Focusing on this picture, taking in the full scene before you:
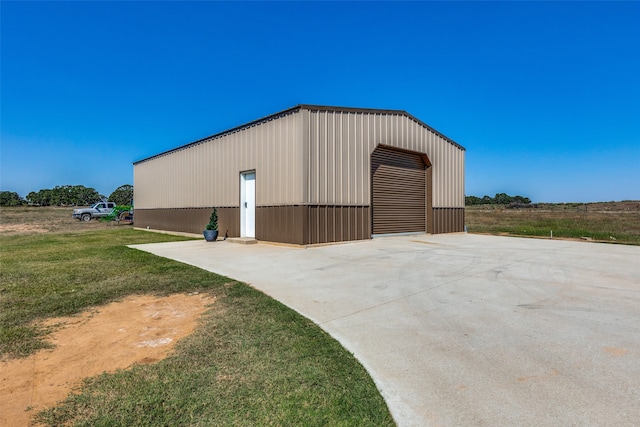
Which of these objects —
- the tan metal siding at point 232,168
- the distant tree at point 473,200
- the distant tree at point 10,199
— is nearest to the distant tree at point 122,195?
the distant tree at point 10,199

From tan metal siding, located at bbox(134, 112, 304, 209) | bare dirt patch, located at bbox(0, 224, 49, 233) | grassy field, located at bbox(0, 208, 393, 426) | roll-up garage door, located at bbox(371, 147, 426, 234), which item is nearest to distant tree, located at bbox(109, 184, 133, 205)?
bare dirt patch, located at bbox(0, 224, 49, 233)

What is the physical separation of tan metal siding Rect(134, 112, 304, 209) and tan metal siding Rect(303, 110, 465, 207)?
608 mm

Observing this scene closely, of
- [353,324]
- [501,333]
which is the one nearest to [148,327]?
[353,324]

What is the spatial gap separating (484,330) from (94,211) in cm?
3689

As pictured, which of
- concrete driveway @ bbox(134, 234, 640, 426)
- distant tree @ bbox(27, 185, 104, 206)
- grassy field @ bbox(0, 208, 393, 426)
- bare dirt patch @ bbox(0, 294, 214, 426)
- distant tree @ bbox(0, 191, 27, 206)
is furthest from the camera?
distant tree @ bbox(27, 185, 104, 206)

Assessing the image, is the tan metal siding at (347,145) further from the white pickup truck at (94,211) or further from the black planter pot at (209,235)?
the white pickup truck at (94,211)

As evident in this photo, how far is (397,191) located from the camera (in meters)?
14.3

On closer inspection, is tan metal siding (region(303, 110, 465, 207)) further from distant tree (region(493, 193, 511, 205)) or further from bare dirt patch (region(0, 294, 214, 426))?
distant tree (region(493, 193, 511, 205))

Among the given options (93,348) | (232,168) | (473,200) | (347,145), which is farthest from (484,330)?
(473,200)

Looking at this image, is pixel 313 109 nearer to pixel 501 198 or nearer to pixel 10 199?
pixel 10 199

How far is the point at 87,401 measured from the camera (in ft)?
7.52

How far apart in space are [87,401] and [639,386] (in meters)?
4.01

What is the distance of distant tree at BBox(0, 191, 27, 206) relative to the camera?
80.4 m

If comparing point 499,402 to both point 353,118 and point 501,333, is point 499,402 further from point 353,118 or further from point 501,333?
point 353,118
